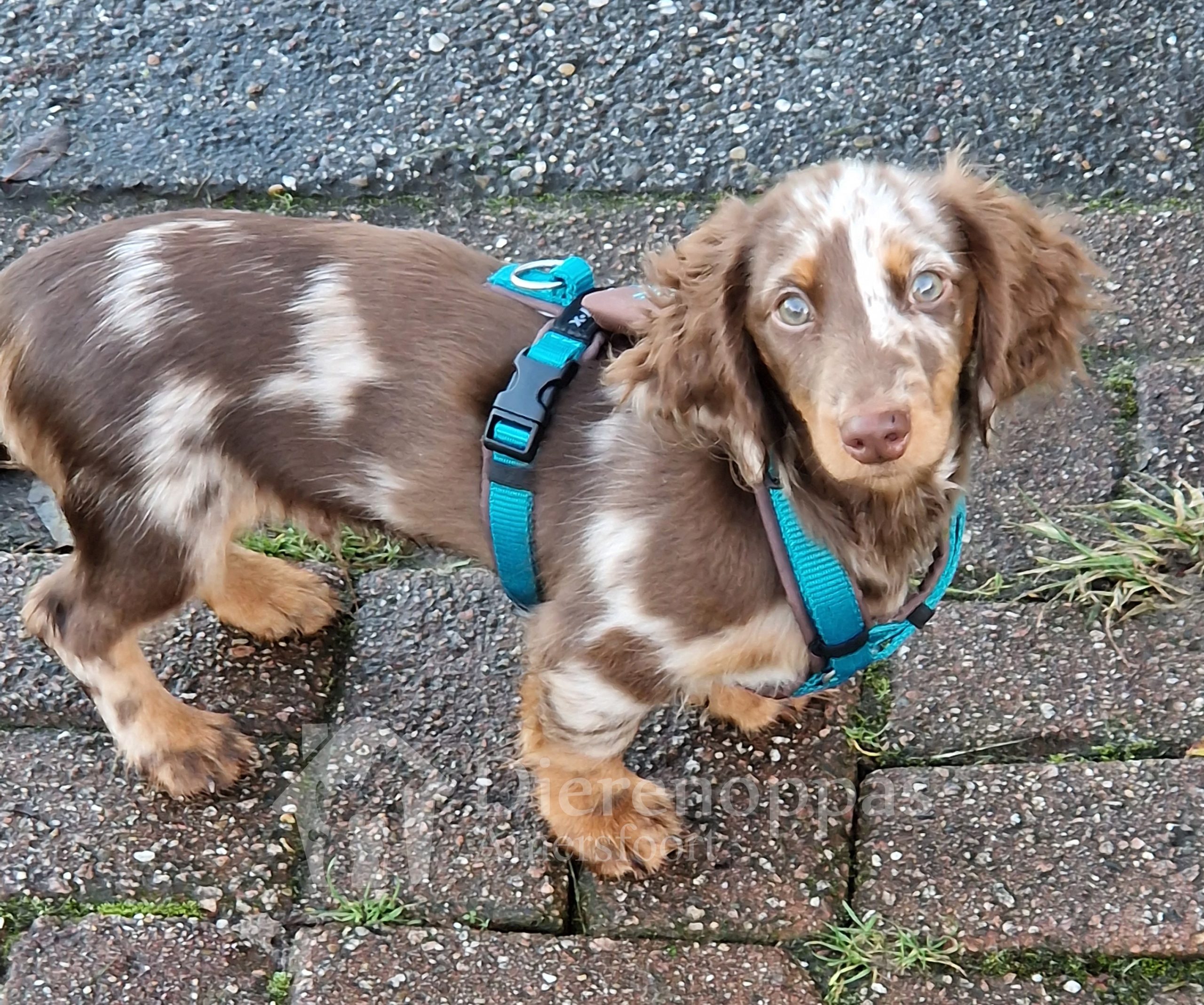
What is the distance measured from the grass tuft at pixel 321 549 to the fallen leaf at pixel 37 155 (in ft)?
4.78

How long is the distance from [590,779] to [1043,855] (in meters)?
0.90

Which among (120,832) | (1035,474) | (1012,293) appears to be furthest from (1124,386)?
(120,832)

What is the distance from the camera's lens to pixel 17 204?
12.6 ft

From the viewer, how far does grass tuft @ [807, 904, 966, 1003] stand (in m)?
2.52

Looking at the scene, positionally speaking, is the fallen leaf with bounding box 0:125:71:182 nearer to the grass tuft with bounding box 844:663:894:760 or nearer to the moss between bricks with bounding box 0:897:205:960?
the moss between bricks with bounding box 0:897:205:960

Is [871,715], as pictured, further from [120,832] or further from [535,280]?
[120,832]

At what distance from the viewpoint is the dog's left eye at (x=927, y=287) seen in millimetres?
2008

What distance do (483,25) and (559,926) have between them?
283 centimetres

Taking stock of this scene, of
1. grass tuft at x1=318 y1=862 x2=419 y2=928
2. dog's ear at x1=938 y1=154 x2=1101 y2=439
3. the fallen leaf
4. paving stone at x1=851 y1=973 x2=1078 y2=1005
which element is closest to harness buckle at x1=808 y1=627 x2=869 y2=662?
dog's ear at x1=938 y1=154 x2=1101 y2=439

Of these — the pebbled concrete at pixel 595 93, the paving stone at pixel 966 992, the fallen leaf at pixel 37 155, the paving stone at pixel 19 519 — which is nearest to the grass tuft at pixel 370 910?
the paving stone at pixel 966 992

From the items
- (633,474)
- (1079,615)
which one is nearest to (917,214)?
(633,474)

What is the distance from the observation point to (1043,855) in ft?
8.59

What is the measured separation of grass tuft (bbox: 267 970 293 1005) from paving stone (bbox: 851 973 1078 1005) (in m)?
1.06

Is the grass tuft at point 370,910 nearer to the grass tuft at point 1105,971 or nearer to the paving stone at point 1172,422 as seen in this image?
the grass tuft at point 1105,971
